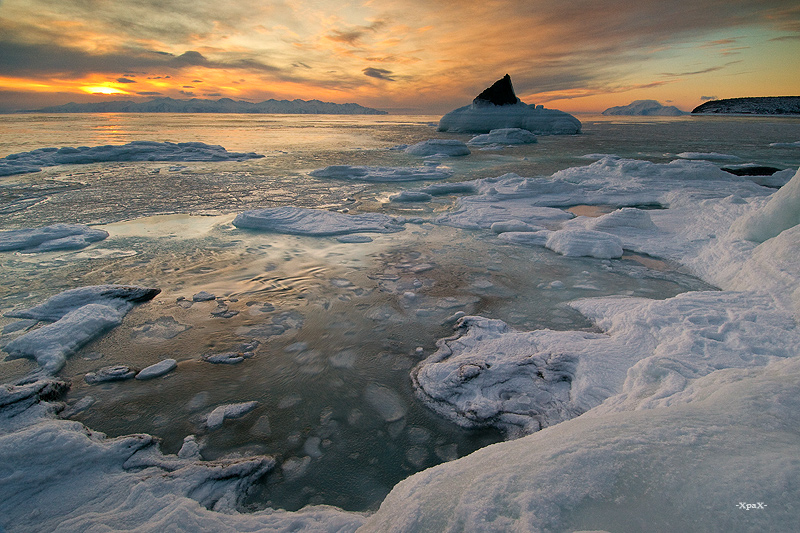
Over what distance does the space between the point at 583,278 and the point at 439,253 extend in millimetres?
1901

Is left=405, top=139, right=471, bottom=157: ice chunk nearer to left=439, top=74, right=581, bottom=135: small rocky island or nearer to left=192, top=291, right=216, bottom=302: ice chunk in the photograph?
left=192, top=291, right=216, bottom=302: ice chunk

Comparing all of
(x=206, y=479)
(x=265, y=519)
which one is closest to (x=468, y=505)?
(x=265, y=519)

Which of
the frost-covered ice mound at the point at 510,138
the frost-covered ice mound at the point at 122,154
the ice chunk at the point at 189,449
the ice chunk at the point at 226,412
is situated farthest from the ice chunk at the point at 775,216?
the frost-covered ice mound at the point at 510,138

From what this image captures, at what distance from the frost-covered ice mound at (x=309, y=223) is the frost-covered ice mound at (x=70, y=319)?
2.61 m

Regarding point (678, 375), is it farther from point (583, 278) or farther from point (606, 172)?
point (606, 172)

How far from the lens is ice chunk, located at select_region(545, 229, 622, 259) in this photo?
511 centimetres

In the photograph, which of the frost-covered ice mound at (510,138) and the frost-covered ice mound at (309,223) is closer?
the frost-covered ice mound at (309,223)

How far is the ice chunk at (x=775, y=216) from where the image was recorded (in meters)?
4.22

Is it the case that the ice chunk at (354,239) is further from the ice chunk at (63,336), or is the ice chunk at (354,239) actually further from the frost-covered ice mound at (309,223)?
the ice chunk at (63,336)

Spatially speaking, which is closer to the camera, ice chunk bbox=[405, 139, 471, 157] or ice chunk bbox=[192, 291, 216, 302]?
ice chunk bbox=[192, 291, 216, 302]

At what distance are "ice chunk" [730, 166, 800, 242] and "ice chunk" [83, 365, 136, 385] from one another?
265 inches

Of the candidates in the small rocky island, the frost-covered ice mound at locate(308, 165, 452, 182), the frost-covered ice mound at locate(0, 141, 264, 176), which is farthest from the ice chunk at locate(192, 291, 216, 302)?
the small rocky island

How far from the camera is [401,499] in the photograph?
57.9 inches

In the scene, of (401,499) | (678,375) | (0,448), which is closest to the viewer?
(401,499)
